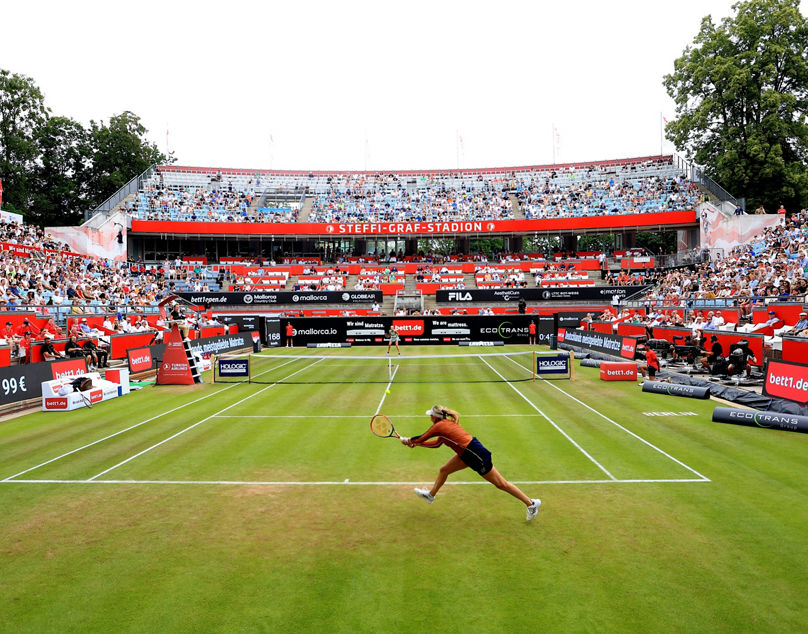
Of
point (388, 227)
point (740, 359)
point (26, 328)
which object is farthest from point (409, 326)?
point (388, 227)

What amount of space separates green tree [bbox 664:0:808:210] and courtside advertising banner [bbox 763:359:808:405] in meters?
49.0

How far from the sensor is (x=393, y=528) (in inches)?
354

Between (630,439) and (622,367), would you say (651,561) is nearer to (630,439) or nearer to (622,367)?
(630,439)

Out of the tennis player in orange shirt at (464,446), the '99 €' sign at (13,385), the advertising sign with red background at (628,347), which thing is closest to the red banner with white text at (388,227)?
the advertising sign with red background at (628,347)

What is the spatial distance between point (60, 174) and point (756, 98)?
90.4 meters

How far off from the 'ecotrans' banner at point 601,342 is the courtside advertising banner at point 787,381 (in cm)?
1272

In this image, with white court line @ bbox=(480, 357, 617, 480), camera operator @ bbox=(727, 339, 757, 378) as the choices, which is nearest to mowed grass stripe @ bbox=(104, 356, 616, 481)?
white court line @ bbox=(480, 357, 617, 480)

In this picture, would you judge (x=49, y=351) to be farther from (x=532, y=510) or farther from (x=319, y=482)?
(x=532, y=510)

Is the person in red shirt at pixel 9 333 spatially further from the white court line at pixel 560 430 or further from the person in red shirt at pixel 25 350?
the white court line at pixel 560 430

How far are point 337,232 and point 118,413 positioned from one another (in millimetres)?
51736

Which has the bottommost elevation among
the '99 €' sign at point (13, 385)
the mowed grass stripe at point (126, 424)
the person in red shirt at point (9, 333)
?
the mowed grass stripe at point (126, 424)

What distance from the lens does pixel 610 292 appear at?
57.5 metres

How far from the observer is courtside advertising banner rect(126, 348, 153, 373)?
27656mm

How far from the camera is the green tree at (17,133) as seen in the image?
7000 cm
